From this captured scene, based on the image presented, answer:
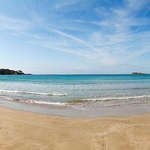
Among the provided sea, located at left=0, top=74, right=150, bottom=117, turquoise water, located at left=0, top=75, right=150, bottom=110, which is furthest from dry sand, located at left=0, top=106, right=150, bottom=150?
turquoise water, located at left=0, top=75, right=150, bottom=110

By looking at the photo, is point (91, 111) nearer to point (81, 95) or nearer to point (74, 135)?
point (74, 135)

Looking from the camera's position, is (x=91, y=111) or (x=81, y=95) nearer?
(x=91, y=111)

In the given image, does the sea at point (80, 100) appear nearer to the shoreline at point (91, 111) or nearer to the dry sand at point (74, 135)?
the shoreline at point (91, 111)

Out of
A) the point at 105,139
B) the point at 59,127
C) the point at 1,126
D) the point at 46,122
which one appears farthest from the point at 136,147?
the point at 1,126

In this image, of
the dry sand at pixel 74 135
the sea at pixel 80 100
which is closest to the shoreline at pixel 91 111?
the sea at pixel 80 100

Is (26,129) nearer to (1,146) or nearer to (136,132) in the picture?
(1,146)

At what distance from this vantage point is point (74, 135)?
498 centimetres

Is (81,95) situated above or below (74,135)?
below

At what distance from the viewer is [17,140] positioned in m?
4.55

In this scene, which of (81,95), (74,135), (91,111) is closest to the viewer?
(74,135)

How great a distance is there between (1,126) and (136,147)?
22.0ft

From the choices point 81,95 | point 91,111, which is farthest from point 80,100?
point 91,111

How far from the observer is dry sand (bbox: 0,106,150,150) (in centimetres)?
412

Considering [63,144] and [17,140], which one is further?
[17,140]
